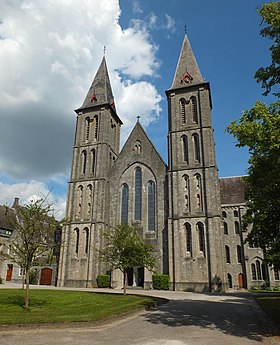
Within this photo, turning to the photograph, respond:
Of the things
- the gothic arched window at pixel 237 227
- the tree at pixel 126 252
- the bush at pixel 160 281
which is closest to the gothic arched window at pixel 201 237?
the bush at pixel 160 281

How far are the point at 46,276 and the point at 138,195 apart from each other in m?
16.4

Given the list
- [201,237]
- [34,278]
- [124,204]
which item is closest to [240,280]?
[201,237]

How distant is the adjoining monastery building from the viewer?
29.7m

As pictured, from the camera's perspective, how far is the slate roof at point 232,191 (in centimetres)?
4388

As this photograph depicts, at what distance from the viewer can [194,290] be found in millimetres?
28281

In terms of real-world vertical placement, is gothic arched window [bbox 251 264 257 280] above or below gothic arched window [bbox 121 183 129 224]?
below

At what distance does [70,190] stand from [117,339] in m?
Answer: 30.6

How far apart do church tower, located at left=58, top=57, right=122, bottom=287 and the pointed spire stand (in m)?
10.5

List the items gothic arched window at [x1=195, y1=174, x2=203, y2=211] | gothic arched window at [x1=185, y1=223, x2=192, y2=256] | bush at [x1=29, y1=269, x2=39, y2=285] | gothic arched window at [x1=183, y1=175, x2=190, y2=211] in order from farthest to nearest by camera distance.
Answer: bush at [x1=29, y1=269, x2=39, y2=285], gothic arched window at [x1=183, y1=175, x2=190, y2=211], gothic arched window at [x1=195, y1=174, x2=203, y2=211], gothic arched window at [x1=185, y1=223, x2=192, y2=256]

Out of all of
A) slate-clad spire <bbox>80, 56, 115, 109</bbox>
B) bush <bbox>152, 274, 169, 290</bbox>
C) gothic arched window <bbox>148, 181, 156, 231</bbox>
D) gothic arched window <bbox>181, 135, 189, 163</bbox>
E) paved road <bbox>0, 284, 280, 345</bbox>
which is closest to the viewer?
paved road <bbox>0, 284, 280, 345</bbox>

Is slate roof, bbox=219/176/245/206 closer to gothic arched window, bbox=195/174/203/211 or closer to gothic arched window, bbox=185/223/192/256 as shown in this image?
gothic arched window, bbox=195/174/203/211

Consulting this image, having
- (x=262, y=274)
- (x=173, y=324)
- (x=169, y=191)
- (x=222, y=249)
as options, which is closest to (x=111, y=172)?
(x=169, y=191)

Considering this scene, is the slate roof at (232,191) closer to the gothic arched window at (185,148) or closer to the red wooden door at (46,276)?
the gothic arched window at (185,148)

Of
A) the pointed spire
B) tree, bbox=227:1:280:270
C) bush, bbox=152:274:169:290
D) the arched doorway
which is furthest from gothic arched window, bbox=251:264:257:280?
tree, bbox=227:1:280:270
